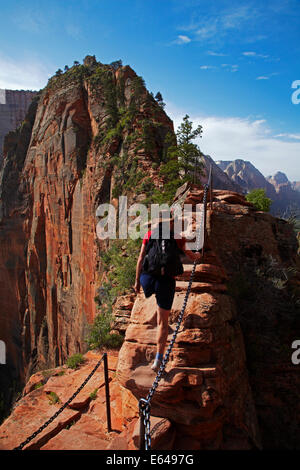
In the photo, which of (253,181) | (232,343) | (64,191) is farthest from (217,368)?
(253,181)

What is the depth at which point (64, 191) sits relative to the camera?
2578 centimetres

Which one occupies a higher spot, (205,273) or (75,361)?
(205,273)

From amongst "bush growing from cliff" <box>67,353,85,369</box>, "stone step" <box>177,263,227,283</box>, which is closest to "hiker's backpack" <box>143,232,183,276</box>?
"stone step" <box>177,263,227,283</box>

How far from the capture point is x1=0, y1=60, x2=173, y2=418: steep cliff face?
19.0m

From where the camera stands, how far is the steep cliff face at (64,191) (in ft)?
62.4

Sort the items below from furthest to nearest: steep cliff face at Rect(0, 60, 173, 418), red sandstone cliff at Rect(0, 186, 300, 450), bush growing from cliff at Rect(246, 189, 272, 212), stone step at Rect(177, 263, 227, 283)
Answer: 1. steep cliff face at Rect(0, 60, 173, 418)
2. bush growing from cliff at Rect(246, 189, 272, 212)
3. stone step at Rect(177, 263, 227, 283)
4. red sandstone cliff at Rect(0, 186, 300, 450)

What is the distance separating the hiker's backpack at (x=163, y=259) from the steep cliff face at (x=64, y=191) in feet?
40.2

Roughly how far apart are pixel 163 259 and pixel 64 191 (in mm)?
23583

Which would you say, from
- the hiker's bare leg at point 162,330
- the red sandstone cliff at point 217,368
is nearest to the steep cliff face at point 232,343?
the red sandstone cliff at point 217,368

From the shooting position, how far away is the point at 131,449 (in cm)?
344

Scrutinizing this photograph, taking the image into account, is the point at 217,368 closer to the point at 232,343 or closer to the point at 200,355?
the point at 200,355

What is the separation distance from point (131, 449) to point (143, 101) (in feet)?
63.9

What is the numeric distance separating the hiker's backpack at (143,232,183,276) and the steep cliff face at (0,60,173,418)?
1225 cm

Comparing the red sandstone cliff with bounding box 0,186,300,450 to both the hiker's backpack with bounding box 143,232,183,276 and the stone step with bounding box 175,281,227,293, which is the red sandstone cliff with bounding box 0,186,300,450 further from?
the hiker's backpack with bounding box 143,232,183,276
